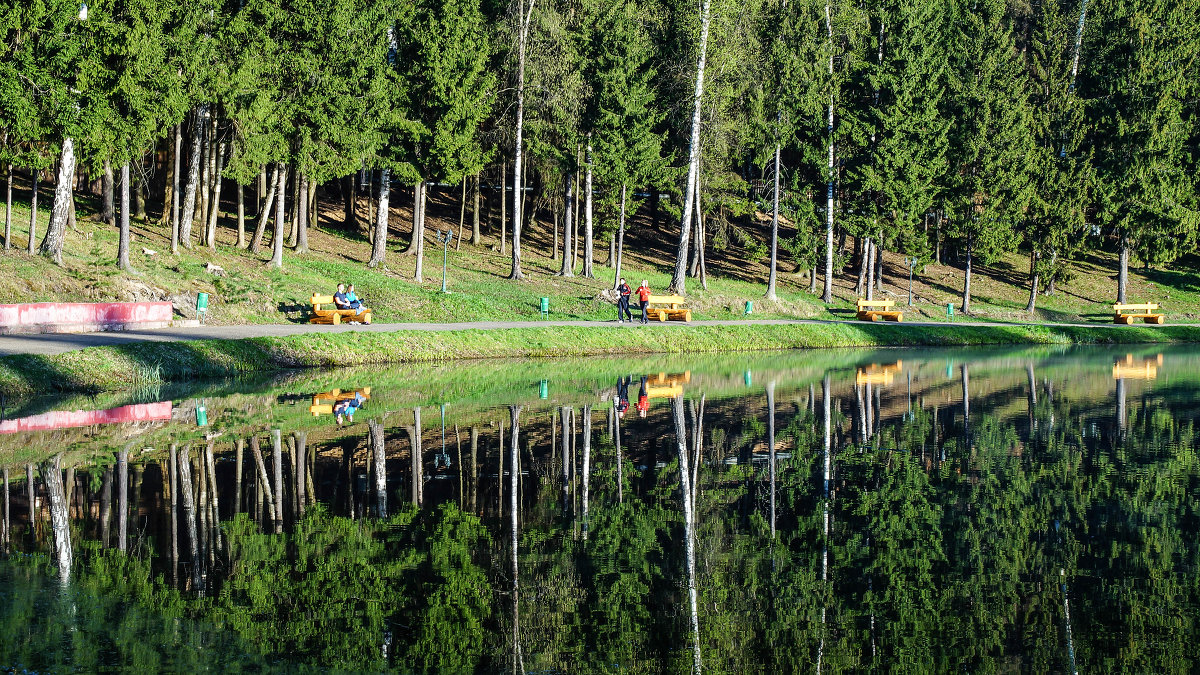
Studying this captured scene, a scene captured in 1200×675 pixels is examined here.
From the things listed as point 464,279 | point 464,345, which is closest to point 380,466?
point 464,345

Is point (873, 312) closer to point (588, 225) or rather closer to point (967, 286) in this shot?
point (967, 286)

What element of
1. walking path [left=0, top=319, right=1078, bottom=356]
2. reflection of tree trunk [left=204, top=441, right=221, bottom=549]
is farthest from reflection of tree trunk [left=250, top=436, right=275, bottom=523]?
walking path [left=0, top=319, right=1078, bottom=356]

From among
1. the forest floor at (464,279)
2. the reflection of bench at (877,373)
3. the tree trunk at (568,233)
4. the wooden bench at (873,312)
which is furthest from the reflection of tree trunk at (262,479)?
the wooden bench at (873,312)

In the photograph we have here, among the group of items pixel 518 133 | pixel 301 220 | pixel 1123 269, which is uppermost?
pixel 518 133

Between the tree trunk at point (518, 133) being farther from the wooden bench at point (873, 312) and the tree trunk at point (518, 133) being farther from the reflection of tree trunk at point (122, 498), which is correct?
the reflection of tree trunk at point (122, 498)

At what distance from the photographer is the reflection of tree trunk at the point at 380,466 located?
1226 cm

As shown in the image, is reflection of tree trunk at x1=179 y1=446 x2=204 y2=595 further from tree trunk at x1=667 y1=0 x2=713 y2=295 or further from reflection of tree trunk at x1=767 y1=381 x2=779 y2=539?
tree trunk at x1=667 y1=0 x2=713 y2=295

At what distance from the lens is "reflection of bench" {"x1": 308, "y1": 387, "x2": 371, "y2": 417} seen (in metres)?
19.4

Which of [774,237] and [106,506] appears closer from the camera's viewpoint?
[106,506]

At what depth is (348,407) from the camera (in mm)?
19891

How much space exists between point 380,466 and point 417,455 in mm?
911

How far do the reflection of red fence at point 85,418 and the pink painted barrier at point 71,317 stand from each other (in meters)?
8.02

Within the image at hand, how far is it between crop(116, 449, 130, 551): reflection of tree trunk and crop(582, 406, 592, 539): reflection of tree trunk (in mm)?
4353

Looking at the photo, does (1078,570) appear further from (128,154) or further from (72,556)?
(128,154)
